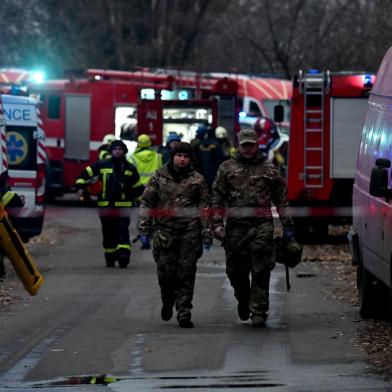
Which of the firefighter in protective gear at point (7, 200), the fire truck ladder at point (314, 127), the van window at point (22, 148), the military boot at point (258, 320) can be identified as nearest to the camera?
the military boot at point (258, 320)

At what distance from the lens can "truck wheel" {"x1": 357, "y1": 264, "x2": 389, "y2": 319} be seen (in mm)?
12969

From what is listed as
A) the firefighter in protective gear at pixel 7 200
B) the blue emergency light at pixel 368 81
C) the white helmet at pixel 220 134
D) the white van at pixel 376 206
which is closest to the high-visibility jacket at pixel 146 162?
the firefighter in protective gear at pixel 7 200

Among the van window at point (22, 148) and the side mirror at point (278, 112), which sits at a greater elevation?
the side mirror at point (278, 112)

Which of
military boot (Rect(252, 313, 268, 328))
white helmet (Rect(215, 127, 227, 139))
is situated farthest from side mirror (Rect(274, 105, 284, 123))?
military boot (Rect(252, 313, 268, 328))

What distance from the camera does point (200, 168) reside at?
2589 cm

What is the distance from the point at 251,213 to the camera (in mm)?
12797

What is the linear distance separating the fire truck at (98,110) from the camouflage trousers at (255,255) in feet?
59.5

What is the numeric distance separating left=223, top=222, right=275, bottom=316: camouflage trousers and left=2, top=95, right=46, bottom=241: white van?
7.75 m

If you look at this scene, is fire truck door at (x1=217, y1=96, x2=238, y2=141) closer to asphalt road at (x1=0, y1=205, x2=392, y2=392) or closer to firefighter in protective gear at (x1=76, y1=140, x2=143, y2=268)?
firefighter in protective gear at (x1=76, y1=140, x2=143, y2=268)

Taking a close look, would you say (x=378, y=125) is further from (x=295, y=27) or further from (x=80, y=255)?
(x=295, y=27)

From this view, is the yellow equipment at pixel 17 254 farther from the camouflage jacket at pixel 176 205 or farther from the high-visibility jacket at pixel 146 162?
the high-visibility jacket at pixel 146 162

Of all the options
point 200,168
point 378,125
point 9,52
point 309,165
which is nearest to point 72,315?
point 378,125

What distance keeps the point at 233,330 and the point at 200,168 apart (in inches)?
529

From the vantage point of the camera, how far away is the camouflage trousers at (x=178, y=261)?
1296cm
